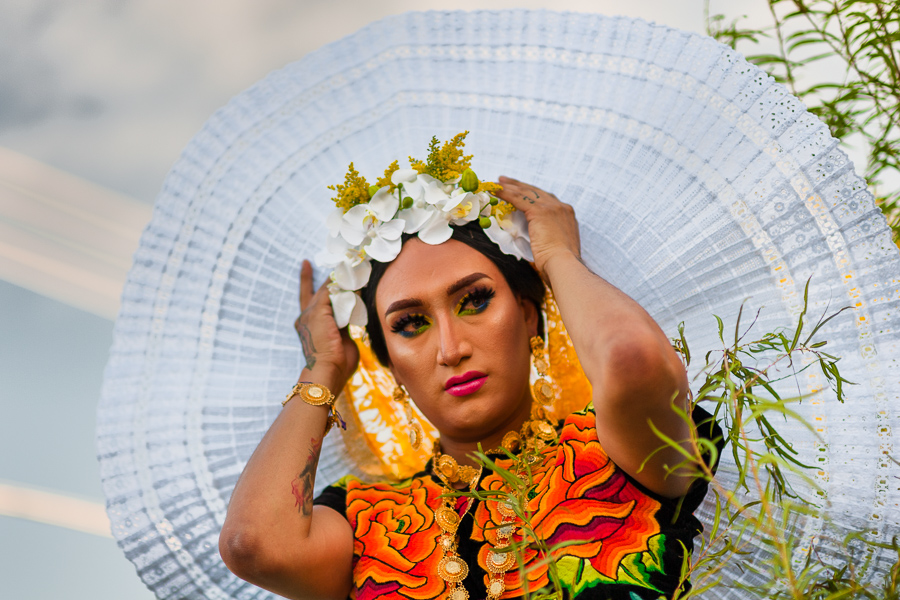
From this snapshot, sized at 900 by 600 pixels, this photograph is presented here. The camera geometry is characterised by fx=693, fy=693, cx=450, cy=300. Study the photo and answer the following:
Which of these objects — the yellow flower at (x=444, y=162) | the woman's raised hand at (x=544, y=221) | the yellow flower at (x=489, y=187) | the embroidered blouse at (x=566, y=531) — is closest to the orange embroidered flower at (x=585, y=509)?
the embroidered blouse at (x=566, y=531)

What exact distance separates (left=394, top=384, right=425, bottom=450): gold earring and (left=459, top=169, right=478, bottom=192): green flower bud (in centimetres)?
68

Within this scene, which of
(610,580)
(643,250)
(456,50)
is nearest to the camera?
(610,580)

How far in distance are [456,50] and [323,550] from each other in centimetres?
158

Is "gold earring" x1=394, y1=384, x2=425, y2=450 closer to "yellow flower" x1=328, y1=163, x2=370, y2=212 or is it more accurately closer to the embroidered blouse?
the embroidered blouse

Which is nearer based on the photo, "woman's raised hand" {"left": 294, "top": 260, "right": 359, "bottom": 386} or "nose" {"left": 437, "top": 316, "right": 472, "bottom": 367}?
"nose" {"left": 437, "top": 316, "right": 472, "bottom": 367}

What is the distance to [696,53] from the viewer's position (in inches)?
75.7

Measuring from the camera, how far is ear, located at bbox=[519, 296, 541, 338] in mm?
2176

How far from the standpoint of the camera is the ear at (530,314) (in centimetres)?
218

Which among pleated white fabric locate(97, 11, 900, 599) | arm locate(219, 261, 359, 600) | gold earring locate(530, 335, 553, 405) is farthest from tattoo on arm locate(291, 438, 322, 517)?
gold earring locate(530, 335, 553, 405)

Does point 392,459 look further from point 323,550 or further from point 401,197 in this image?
point 401,197

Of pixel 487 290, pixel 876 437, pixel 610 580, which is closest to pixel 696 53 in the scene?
pixel 487 290

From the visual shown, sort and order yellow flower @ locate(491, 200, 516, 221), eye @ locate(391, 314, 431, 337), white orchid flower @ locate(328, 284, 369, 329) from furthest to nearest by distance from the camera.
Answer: white orchid flower @ locate(328, 284, 369, 329) → yellow flower @ locate(491, 200, 516, 221) → eye @ locate(391, 314, 431, 337)

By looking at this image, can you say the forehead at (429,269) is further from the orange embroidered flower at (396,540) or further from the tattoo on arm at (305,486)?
the orange embroidered flower at (396,540)

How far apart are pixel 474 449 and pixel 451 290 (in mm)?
508
